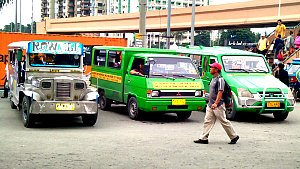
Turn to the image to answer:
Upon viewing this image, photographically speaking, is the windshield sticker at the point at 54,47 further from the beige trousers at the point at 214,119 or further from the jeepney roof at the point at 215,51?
the beige trousers at the point at 214,119

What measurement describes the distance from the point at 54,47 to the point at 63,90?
85.1 inches

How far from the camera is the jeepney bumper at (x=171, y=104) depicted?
12.6 meters

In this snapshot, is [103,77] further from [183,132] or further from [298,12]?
[298,12]

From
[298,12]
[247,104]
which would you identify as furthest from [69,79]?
[298,12]

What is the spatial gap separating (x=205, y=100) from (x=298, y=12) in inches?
742

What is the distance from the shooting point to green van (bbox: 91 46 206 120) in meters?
12.7

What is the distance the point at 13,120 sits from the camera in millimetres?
12484

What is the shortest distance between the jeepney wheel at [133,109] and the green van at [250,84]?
2.74 metres

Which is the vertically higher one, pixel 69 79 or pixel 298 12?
pixel 298 12

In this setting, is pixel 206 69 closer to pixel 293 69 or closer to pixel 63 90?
pixel 63 90

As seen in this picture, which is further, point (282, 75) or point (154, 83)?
point (282, 75)

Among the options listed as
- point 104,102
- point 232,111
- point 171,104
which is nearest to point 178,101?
point 171,104

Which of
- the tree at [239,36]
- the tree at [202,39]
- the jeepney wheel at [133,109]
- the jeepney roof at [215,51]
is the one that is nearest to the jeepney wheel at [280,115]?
the jeepney roof at [215,51]

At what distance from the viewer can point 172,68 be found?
13.3 meters
